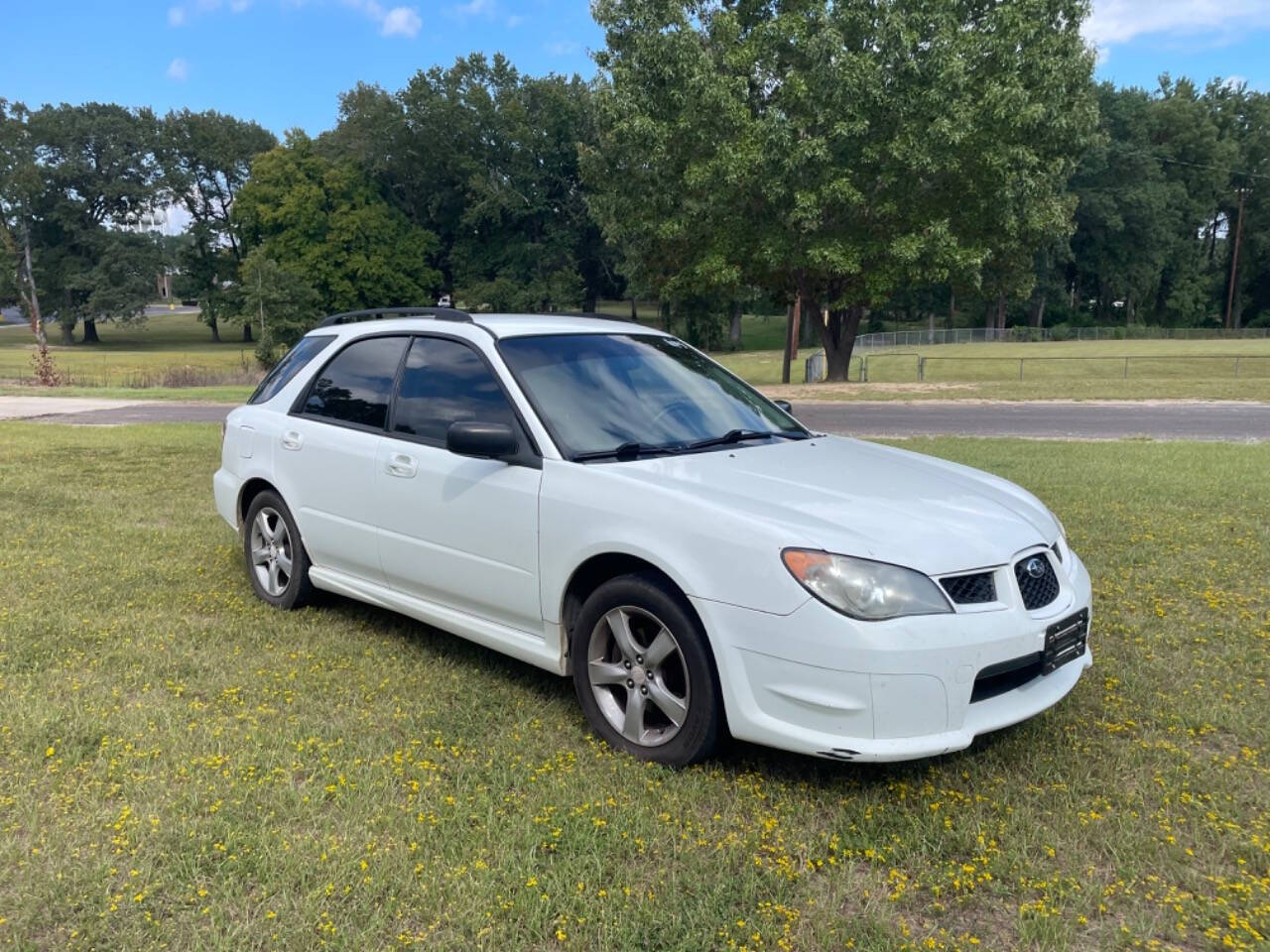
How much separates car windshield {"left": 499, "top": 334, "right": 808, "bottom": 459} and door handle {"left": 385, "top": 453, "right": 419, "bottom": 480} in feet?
2.21

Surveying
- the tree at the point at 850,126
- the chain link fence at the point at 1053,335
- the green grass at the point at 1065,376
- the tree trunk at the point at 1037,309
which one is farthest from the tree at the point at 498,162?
the tree at the point at 850,126

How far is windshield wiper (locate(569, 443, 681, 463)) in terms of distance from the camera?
3.89 metres

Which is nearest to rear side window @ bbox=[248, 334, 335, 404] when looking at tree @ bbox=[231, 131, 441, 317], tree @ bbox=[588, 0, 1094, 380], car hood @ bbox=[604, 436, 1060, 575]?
Answer: car hood @ bbox=[604, 436, 1060, 575]

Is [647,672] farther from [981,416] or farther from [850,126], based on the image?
[850,126]

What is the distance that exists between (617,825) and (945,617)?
1.26 m

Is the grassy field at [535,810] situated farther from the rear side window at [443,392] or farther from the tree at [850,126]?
the tree at [850,126]

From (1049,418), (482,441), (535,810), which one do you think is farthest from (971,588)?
(1049,418)

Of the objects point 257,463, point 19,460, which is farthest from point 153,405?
point 257,463

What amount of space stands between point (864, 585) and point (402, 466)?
7.73 feet

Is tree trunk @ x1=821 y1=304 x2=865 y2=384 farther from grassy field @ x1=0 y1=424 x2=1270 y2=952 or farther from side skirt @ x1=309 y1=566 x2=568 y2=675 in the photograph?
side skirt @ x1=309 y1=566 x2=568 y2=675

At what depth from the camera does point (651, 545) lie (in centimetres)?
343

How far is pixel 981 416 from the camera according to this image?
1894cm

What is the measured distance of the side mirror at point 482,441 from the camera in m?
3.86

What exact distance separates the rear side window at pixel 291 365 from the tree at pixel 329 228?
6219 cm
